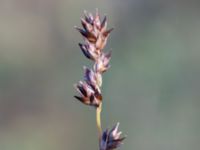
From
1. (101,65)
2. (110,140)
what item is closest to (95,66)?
(101,65)

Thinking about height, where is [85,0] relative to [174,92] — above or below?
above

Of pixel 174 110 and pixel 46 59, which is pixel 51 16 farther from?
pixel 174 110

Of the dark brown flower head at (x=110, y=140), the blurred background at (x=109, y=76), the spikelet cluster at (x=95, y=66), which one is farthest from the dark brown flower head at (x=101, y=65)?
the blurred background at (x=109, y=76)

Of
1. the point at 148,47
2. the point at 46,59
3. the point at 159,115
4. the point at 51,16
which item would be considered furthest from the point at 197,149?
the point at 51,16

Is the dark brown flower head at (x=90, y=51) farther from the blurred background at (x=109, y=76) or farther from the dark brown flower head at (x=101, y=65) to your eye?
the blurred background at (x=109, y=76)

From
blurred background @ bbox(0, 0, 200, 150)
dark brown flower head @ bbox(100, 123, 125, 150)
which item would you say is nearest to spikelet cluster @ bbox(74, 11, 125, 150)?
dark brown flower head @ bbox(100, 123, 125, 150)

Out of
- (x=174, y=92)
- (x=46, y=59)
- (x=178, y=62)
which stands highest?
(x=46, y=59)
